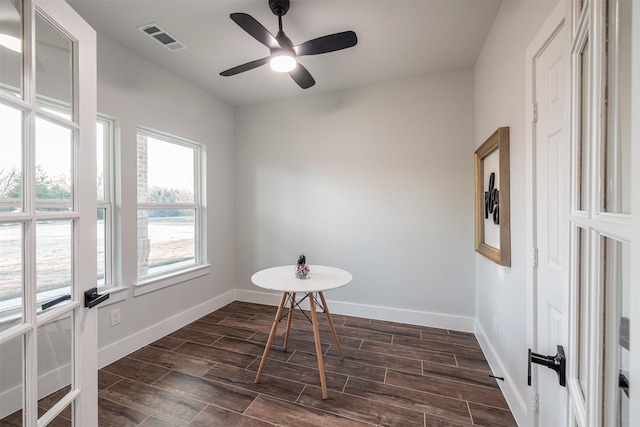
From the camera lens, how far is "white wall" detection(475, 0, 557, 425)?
4.80ft

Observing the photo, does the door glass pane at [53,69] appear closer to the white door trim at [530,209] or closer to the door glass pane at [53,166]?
the door glass pane at [53,166]

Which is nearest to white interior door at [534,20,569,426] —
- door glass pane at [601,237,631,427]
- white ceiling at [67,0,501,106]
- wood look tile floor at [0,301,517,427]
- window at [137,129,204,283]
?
wood look tile floor at [0,301,517,427]

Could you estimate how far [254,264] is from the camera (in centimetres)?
354

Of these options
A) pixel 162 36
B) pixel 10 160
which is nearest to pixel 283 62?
pixel 162 36

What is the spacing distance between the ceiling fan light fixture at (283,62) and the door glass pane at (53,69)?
1.12 meters

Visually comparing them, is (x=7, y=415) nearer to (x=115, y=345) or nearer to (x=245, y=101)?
(x=115, y=345)

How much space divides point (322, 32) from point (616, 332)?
2383 millimetres

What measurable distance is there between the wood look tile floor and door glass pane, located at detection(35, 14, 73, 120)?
1.77 meters

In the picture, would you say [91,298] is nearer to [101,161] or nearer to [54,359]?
[54,359]

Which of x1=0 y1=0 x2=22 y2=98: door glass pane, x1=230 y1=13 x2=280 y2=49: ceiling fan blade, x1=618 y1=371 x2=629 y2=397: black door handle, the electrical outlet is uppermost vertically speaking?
x1=230 y1=13 x2=280 y2=49: ceiling fan blade

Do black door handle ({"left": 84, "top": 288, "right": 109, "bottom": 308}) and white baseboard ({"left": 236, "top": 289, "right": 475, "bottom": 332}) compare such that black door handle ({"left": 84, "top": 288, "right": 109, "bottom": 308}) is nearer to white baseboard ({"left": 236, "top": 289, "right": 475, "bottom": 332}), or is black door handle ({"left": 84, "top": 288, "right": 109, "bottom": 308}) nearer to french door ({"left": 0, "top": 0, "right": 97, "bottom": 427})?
french door ({"left": 0, "top": 0, "right": 97, "bottom": 427})

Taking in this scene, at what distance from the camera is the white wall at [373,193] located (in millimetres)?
2707

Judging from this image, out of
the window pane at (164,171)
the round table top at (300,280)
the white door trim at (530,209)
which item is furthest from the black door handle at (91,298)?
the white door trim at (530,209)

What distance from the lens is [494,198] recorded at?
1968 millimetres
